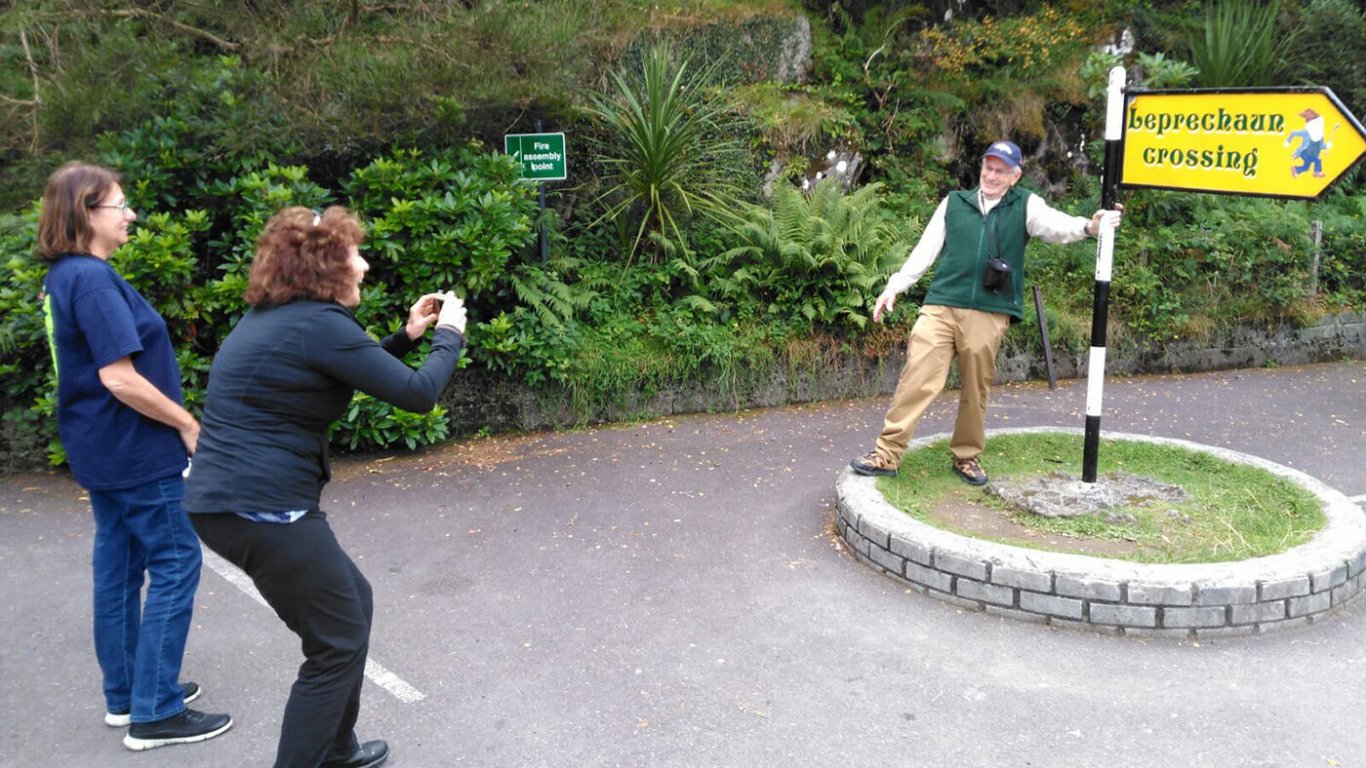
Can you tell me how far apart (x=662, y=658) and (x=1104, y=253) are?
3.20m

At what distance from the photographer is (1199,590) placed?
448 centimetres

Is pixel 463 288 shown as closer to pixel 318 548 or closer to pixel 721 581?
pixel 721 581

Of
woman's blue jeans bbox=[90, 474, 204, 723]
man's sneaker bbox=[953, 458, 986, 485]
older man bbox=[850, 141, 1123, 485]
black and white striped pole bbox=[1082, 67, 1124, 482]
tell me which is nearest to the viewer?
woman's blue jeans bbox=[90, 474, 204, 723]

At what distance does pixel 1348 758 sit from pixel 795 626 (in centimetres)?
213

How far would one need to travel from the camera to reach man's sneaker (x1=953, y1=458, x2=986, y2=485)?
6.04 metres

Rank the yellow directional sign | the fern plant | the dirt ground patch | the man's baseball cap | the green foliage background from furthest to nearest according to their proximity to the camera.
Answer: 1. the fern plant
2. the green foliage background
3. the man's baseball cap
4. the dirt ground patch
5. the yellow directional sign

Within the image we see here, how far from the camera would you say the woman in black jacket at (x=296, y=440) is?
10.1 feet

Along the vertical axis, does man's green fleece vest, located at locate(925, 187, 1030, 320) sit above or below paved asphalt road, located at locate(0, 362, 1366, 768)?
above

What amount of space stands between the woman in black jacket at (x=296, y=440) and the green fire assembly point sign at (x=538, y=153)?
5094 mm

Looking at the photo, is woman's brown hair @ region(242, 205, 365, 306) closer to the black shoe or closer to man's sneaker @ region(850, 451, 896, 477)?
the black shoe

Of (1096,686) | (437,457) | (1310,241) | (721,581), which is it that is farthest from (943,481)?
(1310,241)

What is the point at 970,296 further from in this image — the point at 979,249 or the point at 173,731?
the point at 173,731

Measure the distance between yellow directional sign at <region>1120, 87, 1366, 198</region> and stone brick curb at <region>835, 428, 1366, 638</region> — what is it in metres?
1.75

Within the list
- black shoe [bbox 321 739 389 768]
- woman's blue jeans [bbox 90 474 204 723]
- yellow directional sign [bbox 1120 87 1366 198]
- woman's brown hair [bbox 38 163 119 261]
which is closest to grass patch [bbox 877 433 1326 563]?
yellow directional sign [bbox 1120 87 1366 198]
